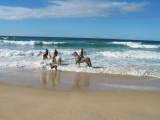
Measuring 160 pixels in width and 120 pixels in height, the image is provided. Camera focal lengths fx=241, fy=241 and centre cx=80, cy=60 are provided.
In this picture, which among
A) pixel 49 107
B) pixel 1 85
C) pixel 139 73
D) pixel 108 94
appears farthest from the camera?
pixel 139 73

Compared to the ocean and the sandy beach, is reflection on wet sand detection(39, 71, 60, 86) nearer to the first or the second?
the sandy beach

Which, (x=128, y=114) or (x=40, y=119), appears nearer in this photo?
(x=40, y=119)

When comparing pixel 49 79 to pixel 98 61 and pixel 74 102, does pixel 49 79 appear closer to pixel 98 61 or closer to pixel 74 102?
pixel 74 102

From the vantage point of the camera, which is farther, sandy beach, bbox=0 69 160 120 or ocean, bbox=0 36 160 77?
ocean, bbox=0 36 160 77

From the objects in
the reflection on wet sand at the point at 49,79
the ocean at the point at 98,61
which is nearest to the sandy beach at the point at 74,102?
A: the reflection on wet sand at the point at 49,79

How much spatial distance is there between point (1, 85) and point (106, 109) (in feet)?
14.1

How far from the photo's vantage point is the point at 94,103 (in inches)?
253

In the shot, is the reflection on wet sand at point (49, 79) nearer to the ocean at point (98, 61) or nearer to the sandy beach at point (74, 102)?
the sandy beach at point (74, 102)

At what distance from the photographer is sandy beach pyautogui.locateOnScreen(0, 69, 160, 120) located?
541 centimetres

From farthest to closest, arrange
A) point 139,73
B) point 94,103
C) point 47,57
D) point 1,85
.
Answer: point 47,57
point 139,73
point 1,85
point 94,103

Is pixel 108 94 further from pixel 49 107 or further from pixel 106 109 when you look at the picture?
pixel 49 107

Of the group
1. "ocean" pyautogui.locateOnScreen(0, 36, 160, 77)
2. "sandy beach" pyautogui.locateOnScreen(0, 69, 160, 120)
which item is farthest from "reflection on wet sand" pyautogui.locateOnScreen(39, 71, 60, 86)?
"ocean" pyautogui.locateOnScreen(0, 36, 160, 77)

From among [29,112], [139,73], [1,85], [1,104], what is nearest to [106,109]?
[29,112]

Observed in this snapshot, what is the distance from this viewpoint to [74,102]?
21.2 feet
